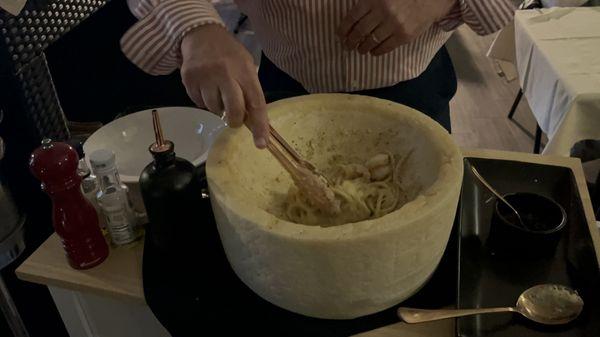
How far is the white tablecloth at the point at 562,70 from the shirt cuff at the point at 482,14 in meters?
0.79

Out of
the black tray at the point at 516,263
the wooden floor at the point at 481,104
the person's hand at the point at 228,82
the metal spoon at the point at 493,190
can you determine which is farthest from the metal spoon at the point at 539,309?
the wooden floor at the point at 481,104

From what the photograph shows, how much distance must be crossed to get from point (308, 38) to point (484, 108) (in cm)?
196

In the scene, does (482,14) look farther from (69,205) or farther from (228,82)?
(69,205)

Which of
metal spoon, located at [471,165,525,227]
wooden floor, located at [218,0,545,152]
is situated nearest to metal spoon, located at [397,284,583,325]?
metal spoon, located at [471,165,525,227]

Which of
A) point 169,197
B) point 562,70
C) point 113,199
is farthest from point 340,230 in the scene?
point 562,70

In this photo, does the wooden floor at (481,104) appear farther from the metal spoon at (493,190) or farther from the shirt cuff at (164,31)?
the shirt cuff at (164,31)

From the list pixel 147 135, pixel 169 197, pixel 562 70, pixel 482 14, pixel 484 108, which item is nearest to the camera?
pixel 169 197

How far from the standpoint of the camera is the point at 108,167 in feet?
2.56

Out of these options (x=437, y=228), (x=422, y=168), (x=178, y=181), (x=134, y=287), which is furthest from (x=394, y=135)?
(x=134, y=287)

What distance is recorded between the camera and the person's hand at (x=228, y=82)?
69cm

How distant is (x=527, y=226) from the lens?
778mm

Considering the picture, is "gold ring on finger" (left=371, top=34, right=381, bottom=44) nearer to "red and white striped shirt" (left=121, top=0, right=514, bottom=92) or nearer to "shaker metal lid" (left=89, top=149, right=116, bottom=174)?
"red and white striped shirt" (left=121, top=0, right=514, bottom=92)

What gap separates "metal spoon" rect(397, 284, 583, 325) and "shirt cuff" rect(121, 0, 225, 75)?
0.47 m

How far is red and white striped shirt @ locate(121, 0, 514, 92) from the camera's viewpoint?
79 cm
